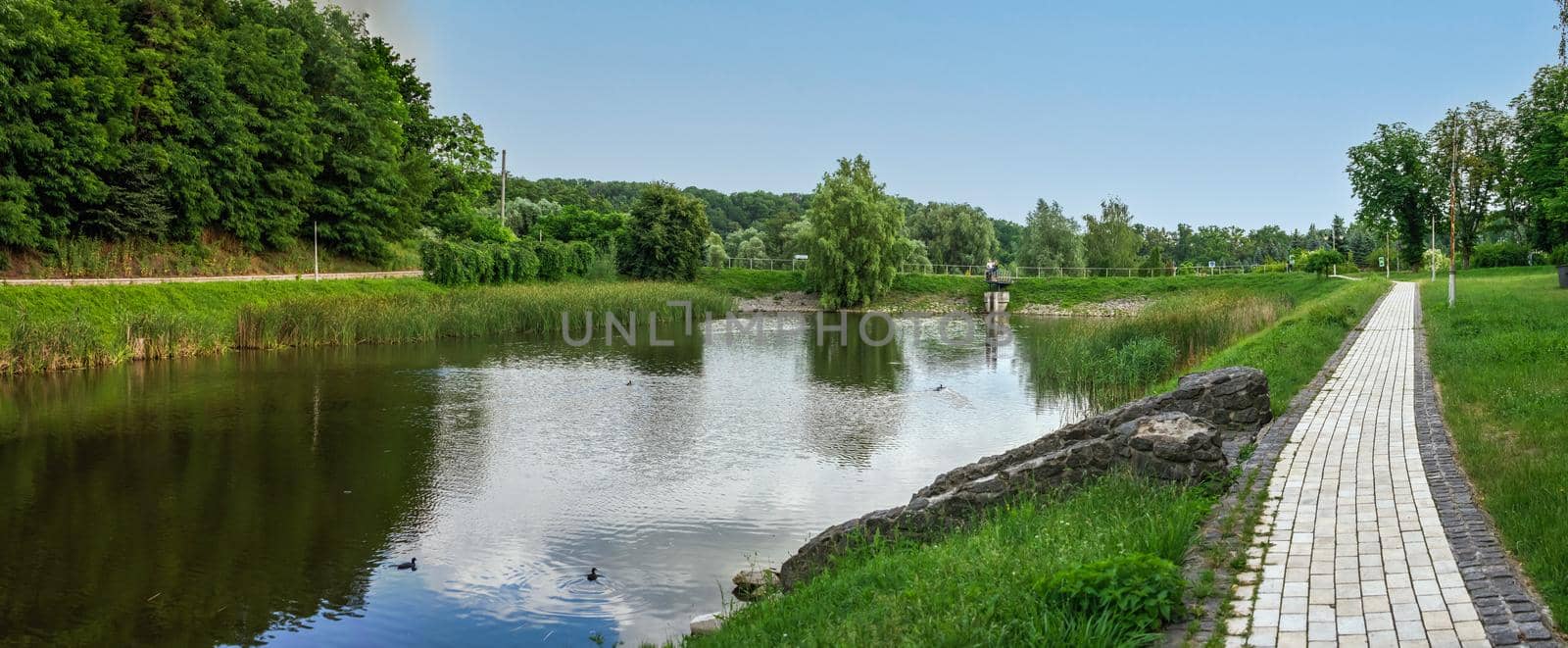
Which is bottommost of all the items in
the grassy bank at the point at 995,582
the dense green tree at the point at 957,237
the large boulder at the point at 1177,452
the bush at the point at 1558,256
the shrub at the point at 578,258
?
the grassy bank at the point at 995,582

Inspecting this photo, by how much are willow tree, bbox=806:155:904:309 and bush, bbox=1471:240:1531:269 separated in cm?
3243

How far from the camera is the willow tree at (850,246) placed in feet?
195

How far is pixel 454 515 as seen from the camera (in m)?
12.0

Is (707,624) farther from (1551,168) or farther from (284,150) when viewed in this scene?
(284,150)

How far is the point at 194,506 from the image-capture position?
12156 millimetres

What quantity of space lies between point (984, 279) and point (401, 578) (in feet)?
192

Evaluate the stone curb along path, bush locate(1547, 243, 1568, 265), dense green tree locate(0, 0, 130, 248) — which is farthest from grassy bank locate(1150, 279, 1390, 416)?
dense green tree locate(0, 0, 130, 248)

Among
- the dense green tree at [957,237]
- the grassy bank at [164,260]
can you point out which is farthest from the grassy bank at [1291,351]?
the dense green tree at [957,237]

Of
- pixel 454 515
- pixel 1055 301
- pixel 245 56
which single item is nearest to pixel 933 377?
pixel 454 515

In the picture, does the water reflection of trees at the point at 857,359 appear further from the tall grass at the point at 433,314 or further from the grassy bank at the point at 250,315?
the grassy bank at the point at 250,315

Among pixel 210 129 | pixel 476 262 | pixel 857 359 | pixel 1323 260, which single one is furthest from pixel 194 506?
pixel 1323 260

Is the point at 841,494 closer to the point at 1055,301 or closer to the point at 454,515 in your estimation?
the point at 454,515

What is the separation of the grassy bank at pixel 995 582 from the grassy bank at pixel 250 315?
945 inches

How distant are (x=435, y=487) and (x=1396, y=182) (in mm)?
61044
